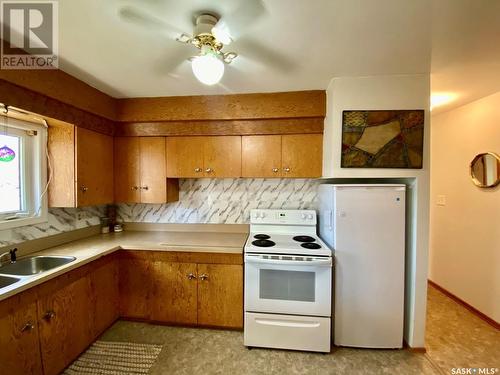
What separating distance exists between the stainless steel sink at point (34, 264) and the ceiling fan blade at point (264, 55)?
2.06 meters

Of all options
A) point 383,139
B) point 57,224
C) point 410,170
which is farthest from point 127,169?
point 410,170

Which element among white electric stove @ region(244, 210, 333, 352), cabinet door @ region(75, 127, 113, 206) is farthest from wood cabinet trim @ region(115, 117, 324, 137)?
white electric stove @ region(244, 210, 333, 352)

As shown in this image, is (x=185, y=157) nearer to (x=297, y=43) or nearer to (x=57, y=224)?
(x=57, y=224)

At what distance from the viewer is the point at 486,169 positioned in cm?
231

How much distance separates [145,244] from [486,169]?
3.63 meters

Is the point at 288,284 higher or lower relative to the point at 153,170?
lower

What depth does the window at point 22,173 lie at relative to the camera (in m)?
1.80

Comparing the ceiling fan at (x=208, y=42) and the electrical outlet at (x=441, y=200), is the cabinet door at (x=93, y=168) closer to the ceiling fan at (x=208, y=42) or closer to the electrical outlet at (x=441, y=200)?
the ceiling fan at (x=208, y=42)

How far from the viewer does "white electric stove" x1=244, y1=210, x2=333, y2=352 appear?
182 centimetres

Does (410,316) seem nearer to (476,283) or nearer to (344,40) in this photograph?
(476,283)

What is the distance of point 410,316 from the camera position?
74.4 inches

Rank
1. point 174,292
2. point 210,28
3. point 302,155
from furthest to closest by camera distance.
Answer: point 302,155
point 174,292
point 210,28

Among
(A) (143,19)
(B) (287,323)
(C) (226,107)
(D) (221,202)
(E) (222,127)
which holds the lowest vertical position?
(B) (287,323)

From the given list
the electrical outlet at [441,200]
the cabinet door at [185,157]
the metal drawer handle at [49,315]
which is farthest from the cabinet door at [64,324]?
the electrical outlet at [441,200]
